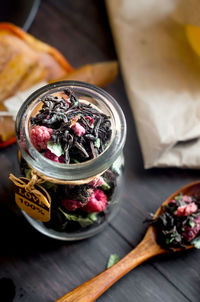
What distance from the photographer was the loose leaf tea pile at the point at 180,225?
0.79m

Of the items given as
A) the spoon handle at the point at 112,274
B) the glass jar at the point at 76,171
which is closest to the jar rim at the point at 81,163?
the glass jar at the point at 76,171

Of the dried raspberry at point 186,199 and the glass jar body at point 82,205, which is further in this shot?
the dried raspberry at point 186,199

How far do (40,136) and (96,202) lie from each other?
0.17 metres

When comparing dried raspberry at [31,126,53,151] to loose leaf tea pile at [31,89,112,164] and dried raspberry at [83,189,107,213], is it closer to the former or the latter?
loose leaf tea pile at [31,89,112,164]

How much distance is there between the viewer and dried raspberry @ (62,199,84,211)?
71 centimetres

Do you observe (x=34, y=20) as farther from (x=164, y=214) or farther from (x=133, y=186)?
(x=164, y=214)

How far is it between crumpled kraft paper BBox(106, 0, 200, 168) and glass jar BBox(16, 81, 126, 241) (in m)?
0.18

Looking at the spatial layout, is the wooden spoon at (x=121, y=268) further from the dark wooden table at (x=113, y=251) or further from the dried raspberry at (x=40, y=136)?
the dried raspberry at (x=40, y=136)

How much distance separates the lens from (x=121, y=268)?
78 cm

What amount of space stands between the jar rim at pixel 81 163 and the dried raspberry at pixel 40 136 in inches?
0.5

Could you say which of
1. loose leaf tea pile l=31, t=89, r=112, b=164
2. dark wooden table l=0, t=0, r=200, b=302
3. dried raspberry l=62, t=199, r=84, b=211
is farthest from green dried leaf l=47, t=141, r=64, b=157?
dark wooden table l=0, t=0, r=200, b=302

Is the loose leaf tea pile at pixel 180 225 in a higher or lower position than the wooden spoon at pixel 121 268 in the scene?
higher

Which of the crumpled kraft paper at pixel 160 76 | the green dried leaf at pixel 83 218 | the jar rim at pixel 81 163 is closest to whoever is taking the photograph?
the jar rim at pixel 81 163

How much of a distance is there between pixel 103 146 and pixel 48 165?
108 mm
